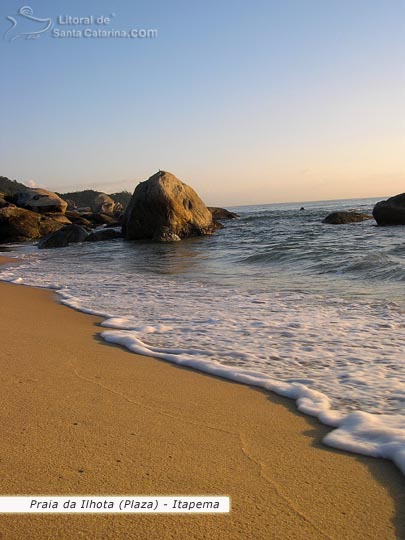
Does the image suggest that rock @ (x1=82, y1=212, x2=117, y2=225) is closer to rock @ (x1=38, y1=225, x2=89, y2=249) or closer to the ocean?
rock @ (x1=38, y1=225, x2=89, y2=249)

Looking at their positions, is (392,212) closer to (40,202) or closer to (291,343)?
(291,343)

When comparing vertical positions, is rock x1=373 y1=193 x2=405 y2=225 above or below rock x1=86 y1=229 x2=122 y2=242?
above

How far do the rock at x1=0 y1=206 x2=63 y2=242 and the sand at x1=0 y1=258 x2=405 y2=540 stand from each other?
20.8 metres

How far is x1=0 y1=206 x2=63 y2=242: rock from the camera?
898 inches

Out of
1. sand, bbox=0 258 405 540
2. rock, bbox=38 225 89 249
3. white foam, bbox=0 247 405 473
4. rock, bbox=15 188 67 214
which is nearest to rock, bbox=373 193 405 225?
rock, bbox=38 225 89 249

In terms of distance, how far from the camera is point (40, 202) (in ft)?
96.5

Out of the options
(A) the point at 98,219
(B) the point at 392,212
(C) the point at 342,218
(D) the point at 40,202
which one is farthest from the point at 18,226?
(B) the point at 392,212

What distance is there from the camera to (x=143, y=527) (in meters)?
1.70

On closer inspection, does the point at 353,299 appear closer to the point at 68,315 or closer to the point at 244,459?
the point at 68,315

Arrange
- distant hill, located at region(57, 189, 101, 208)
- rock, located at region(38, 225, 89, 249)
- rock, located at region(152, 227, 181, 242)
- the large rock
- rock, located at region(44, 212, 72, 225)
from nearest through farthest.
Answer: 1. rock, located at region(38, 225, 89, 249)
2. rock, located at region(152, 227, 181, 242)
3. the large rock
4. rock, located at region(44, 212, 72, 225)
5. distant hill, located at region(57, 189, 101, 208)

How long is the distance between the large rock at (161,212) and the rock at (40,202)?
9861 millimetres

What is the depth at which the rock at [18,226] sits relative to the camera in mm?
22797

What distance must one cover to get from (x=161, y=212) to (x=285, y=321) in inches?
610

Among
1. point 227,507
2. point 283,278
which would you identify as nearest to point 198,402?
point 227,507
